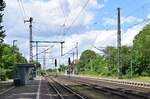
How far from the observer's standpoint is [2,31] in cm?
6550

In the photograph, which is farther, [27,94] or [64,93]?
[64,93]

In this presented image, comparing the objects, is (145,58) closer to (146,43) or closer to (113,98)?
(146,43)

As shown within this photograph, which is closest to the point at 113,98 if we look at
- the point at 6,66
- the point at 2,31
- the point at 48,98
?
the point at 48,98

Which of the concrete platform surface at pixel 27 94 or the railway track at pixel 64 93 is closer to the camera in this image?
the railway track at pixel 64 93

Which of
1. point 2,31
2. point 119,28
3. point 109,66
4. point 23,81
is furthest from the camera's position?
point 109,66

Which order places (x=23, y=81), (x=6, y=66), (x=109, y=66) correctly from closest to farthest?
(x=23, y=81) → (x=6, y=66) → (x=109, y=66)

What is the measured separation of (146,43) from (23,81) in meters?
48.7

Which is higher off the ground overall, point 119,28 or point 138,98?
point 119,28

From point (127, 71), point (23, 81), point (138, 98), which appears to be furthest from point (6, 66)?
point (138, 98)

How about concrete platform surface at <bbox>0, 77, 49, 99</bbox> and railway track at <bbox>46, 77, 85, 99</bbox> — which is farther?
concrete platform surface at <bbox>0, 77, 49, 99</bbox>

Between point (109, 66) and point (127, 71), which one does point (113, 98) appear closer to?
point (127, 71)

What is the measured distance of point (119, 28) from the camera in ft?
303

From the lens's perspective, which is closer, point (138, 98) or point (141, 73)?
point (138, 98)

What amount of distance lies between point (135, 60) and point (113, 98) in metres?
75.9
